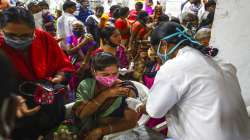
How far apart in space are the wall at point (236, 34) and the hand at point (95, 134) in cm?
165

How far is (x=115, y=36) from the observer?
11.8ft

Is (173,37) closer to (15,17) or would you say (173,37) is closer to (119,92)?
(119,92)

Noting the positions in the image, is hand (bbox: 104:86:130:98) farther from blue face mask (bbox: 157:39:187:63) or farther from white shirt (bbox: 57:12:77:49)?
white shirt (bbox: 57:12:77:49)

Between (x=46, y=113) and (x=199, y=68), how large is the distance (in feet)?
3.48

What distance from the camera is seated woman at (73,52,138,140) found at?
2.40m

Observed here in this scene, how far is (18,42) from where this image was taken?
7.03 feet

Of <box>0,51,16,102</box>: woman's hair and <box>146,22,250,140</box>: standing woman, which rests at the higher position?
<box>0,51,16,102</box>: woman's hair

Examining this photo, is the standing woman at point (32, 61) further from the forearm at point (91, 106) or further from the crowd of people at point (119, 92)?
the forearm at point (91, 106)

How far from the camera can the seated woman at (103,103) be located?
2.40 meters

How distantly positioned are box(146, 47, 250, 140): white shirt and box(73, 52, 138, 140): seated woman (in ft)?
1.57

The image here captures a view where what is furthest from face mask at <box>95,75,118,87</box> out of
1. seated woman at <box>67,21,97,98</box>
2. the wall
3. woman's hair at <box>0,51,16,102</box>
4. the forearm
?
woman's hair at <box>0,51,16,102</box>

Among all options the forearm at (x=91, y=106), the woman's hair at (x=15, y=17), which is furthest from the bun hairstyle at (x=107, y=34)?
the woman's hair at (x=15, y=17)

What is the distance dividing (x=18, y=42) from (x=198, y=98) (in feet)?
3.83

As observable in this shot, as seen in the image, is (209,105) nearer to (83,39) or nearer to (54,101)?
(54,101)
